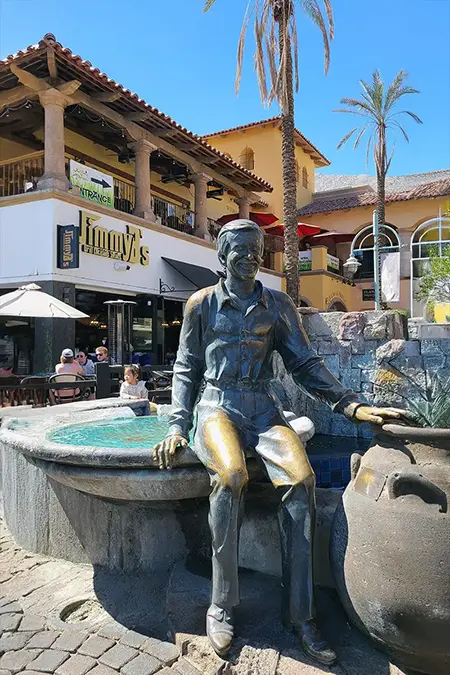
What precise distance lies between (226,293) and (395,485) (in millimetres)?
1290

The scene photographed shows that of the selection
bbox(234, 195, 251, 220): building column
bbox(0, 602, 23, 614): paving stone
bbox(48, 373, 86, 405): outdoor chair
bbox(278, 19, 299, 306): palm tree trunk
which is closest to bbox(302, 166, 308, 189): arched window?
bbox(234, 195, 251, 220): building column

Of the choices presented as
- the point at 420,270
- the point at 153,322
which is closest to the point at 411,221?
the point at 420,270

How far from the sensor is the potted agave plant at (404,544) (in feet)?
5.86

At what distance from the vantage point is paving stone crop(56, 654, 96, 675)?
2.24 m

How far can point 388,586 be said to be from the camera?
185cm

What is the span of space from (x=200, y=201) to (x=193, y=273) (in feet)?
9.57

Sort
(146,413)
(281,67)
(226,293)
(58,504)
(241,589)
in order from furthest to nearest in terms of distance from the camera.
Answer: (281,67)
(146,413)
(58,504)
(226,293)
(241,589)

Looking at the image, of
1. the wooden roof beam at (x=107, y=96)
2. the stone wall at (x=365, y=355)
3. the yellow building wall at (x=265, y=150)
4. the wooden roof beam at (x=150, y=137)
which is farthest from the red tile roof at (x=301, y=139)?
the stone wall at (x=365, y=355)

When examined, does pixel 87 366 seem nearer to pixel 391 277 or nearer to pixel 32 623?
pixel 32 623

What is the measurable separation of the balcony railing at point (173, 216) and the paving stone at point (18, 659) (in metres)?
13.7

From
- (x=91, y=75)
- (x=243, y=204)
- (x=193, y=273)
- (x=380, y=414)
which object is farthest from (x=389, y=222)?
(x=380, y=414)

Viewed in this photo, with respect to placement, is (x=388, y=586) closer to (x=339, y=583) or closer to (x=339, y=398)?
(x=339, y=583)

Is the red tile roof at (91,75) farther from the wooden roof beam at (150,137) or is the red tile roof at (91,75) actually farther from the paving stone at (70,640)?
the paving stone at (70,640)

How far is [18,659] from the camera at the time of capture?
2359 millimetres
